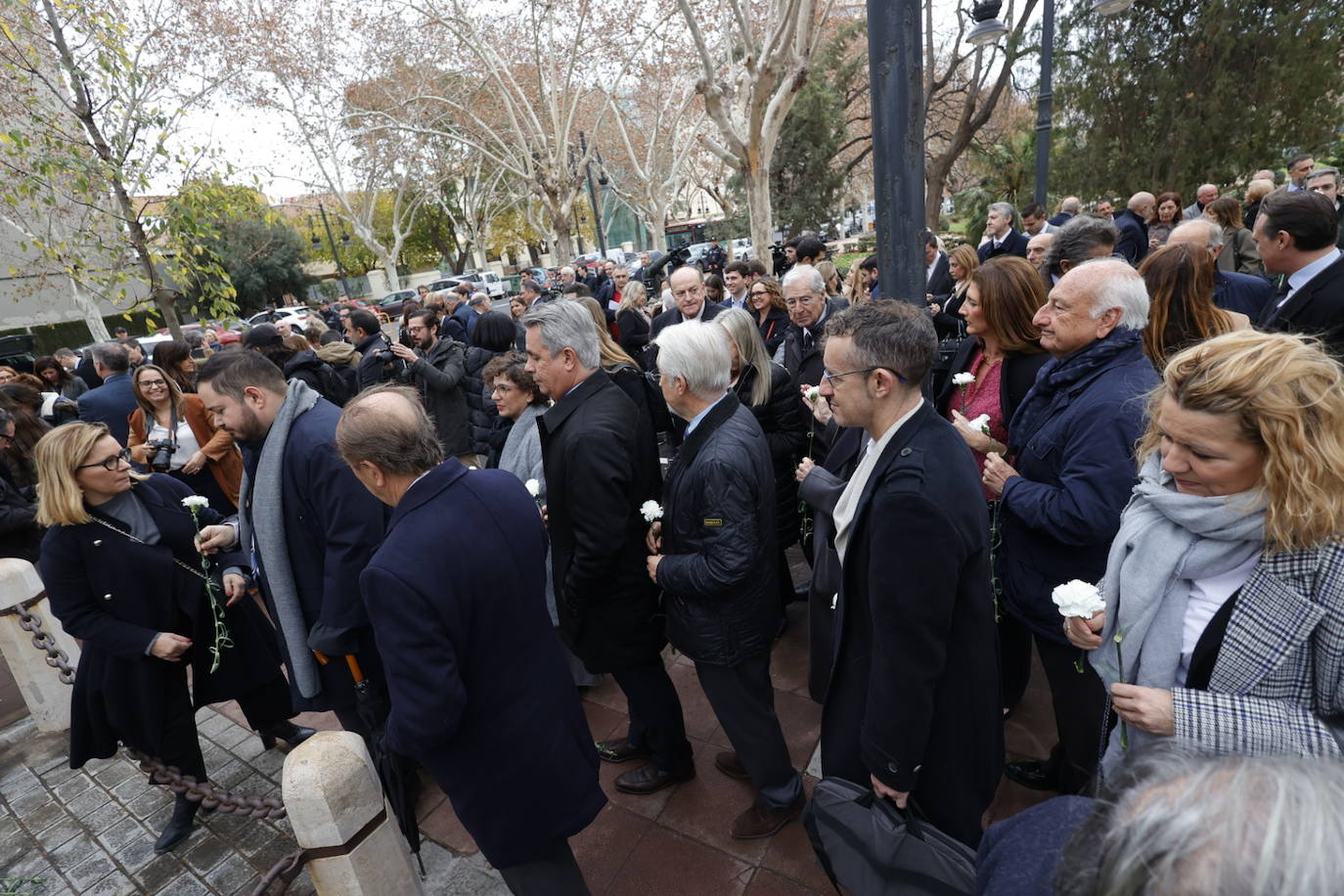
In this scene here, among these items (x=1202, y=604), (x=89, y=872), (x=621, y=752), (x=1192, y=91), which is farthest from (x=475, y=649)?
(x=1192, y=91)

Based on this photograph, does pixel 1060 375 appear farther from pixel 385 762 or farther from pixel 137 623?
Answer: pixel 137 623

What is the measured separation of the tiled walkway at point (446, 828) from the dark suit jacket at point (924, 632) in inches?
34.5


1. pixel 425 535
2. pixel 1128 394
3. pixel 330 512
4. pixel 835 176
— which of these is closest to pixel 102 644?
pixel 330 512

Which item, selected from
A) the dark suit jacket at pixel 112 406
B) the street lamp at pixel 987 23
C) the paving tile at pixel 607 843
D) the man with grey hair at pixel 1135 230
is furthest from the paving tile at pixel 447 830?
the street lamp at pixel 987 23

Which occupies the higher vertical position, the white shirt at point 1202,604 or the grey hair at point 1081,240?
the grey hair at point 1081,240

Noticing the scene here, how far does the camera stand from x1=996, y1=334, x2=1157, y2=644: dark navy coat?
200 cm

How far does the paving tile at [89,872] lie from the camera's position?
9.89 ft

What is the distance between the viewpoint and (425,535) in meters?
1.79

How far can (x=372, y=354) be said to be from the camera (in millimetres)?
6137

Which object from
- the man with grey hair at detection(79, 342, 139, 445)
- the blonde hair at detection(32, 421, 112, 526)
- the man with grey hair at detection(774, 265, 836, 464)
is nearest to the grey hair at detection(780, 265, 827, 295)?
the man with grey hair at detection(774, 265, 836, 464)

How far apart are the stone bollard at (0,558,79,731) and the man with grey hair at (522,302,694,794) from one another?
3.72 metres

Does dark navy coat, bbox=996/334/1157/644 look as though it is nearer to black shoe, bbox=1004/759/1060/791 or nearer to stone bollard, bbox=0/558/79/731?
black shoe, bbox=1004/759/1060/791

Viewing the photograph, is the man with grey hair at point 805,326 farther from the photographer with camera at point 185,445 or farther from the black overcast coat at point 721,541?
the photographer with camera at point 185,445

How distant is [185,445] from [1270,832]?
233 inches
